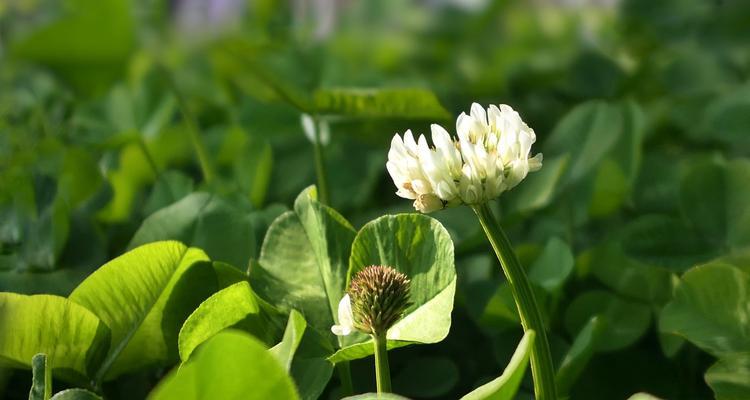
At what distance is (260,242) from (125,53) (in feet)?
1.80

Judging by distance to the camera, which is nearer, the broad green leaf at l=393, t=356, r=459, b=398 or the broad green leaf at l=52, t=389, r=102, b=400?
the broad green leaf at l=52, t=389, r=102, b=400

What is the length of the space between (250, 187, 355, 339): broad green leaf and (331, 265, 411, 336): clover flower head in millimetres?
57

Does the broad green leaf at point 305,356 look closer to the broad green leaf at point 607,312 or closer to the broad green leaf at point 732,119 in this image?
the broad green leaf at point 607,312

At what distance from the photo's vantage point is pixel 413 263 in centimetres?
32

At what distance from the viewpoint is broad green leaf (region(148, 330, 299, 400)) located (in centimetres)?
23

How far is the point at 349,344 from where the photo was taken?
0.33 m

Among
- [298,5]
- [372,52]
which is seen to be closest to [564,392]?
[372,52]

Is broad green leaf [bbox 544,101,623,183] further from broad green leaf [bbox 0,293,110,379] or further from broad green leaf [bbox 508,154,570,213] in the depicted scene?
broad green leaf [bbox 0,293,110,379]

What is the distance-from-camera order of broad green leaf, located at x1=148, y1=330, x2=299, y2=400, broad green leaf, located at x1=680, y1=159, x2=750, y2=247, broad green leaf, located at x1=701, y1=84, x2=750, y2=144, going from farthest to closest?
broad green leaf, located at x1=701, y1=84, x2=750, y2=144
broad green leaf, located at x1=680, y1=159, x2=750, y2=247
broad green leaf, located at x1=148, y1=330, x2=299, y2=400

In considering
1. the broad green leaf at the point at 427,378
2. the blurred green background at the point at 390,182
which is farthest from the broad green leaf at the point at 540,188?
the broad green leaf at the point at 427,378

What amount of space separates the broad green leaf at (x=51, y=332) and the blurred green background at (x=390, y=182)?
0.16 ft

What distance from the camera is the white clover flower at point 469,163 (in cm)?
29

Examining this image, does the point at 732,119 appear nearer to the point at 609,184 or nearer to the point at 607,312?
the point at 609,184

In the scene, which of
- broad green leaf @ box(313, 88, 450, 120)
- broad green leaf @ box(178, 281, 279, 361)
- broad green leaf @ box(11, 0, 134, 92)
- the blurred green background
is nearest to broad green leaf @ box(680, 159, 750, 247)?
the blurred green background
